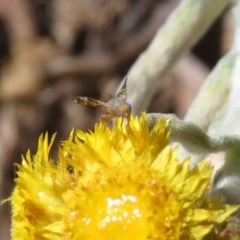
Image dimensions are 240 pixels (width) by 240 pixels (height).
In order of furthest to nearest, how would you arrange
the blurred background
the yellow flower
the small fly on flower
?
the blurred background
the small fly on flower
the yellow flower

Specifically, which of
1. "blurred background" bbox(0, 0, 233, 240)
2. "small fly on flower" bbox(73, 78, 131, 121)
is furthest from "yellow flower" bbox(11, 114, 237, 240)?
"blurred background" bbox(0, 0, 233, 240)

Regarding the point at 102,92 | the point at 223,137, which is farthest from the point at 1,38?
the point at 223,137

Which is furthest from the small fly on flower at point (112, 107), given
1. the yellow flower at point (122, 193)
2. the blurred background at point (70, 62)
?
the blurred background at point (70, 62)

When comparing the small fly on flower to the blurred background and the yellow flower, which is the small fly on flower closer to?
the yellow flower

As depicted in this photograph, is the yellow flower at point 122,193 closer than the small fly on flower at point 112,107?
Yes

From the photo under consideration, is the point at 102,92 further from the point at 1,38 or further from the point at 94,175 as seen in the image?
the point at 94,175

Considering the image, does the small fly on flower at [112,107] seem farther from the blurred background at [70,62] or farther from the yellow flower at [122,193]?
the blurred background at [70,62]
